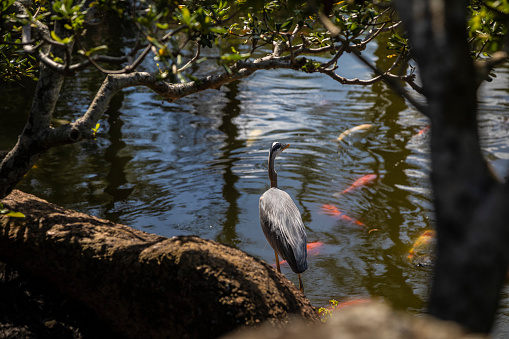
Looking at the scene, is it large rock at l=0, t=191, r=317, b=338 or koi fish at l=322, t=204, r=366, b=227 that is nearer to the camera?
large rock at l=0, t=191, r=317, b=338

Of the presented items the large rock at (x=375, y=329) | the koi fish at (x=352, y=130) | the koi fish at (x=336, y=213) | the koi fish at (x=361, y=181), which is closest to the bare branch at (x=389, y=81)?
the large rock at (x=375, y=329)

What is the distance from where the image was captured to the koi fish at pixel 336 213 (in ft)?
23.8

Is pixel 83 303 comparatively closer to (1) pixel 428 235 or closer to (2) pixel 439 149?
(2) pixel 439 149

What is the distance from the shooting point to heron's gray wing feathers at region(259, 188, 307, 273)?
17.1ft

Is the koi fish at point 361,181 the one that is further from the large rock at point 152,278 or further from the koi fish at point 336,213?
the large rock at point 152,278

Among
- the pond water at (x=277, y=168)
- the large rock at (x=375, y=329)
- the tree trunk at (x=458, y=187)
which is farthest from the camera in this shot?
the pond water at (x=277, y=168)

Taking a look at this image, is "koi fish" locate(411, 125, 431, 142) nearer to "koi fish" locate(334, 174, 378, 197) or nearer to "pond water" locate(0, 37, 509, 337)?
"pond water" locate(0, 37, 509, 337)

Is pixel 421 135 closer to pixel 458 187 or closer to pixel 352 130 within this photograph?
pixel 352 130

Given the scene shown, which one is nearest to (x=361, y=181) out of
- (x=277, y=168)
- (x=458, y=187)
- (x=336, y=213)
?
(x=336, y=213)

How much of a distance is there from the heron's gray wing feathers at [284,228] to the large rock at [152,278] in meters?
1.30

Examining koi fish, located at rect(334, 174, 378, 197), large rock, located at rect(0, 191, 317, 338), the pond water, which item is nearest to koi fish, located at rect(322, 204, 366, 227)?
the pond water

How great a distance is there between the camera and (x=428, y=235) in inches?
265

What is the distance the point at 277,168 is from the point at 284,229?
10.8ft

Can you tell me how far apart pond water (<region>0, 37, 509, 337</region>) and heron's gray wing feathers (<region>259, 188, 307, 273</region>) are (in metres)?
0.76
